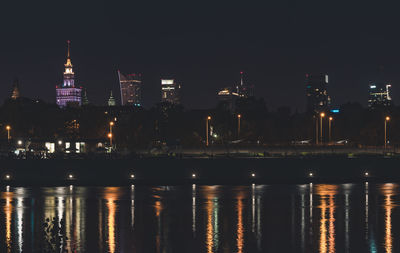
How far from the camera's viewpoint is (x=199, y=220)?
112 ft

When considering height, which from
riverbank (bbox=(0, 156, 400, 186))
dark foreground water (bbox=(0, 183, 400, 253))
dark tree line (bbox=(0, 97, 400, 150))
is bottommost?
dark foreground water (bbox=(0, 183, 400, 253))

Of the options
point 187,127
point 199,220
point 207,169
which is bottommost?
point 199,220

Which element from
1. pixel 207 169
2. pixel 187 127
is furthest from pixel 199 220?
pixel 187 127

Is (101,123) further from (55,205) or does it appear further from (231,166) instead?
(55,205)

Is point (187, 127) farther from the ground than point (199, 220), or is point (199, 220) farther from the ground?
point (187, 127)

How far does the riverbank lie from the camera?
213ft

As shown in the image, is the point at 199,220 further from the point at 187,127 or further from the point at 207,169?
the point at 187,127

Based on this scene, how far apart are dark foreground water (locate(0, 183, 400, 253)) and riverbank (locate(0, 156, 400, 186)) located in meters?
12.4

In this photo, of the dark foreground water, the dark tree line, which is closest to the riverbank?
the dark foreground water

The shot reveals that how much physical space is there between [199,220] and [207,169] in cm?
3423

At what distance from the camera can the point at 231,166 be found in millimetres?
68688

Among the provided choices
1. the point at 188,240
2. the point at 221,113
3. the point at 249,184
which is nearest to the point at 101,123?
the point at 221,113

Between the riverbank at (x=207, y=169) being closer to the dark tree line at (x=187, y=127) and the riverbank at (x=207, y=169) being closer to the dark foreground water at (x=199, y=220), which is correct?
the dark foreground water at (x=199, y=220)

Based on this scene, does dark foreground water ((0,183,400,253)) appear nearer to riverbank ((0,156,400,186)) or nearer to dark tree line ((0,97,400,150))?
riverbank ((0,156,400,186))
